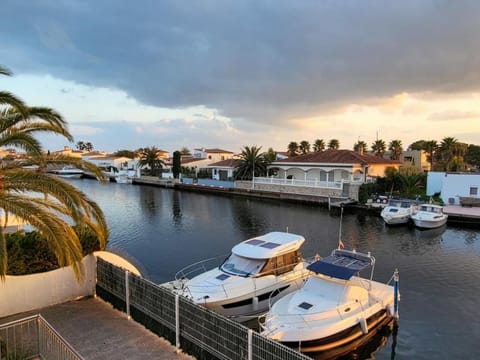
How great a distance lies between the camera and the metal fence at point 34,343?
20.2 feet

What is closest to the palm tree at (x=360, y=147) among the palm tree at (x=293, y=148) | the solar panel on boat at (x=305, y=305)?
the palm tree at (x=293, y=148)

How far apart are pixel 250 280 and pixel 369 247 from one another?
45.0ft

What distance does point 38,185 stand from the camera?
827 cm

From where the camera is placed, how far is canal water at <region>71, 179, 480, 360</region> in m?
11.5

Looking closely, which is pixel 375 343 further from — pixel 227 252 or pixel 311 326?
pixel 227 252

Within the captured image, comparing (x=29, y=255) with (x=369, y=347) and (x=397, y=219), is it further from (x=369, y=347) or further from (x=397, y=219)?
(x=397, y=219)

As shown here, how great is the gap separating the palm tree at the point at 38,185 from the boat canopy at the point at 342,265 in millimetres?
7020

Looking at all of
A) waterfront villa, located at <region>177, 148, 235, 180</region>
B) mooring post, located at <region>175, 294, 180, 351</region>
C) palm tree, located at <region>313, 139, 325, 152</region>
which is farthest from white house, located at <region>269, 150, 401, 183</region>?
mooring post, located at <region>175, 294, 180, 351</region>

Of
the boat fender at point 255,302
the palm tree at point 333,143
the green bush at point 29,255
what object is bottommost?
the boat fender at point 255,302

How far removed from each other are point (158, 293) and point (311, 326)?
176 inches

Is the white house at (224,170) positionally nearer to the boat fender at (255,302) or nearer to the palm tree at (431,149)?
the palm tree at (431,149)

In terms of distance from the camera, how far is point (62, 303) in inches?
368

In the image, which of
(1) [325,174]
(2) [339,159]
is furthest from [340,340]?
(1) [325,174]

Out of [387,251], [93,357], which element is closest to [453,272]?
[387,251]
